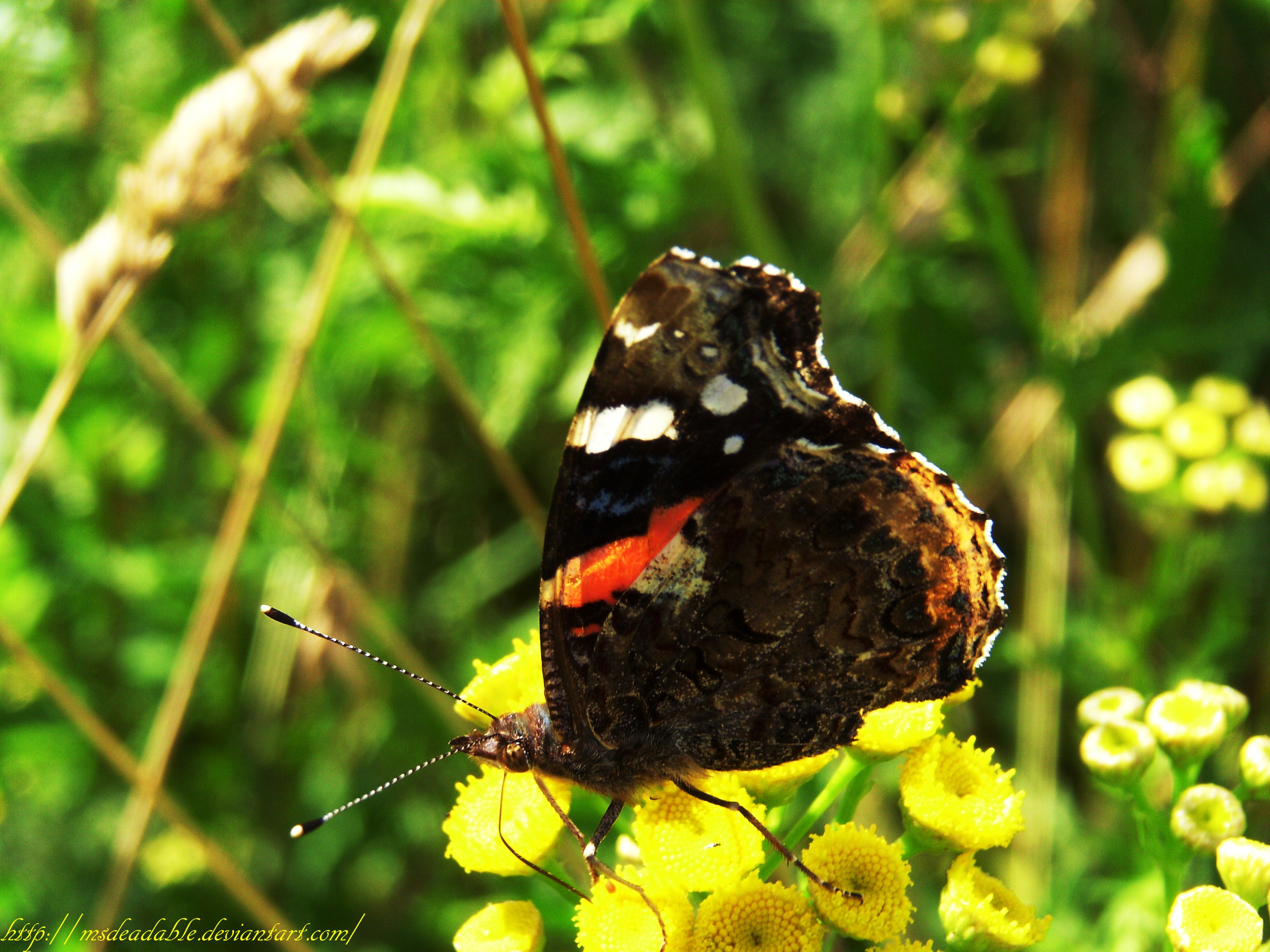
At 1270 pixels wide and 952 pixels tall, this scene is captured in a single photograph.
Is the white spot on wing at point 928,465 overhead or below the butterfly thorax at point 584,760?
overhead

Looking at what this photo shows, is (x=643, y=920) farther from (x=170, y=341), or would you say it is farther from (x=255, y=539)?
(x=170, y=341)

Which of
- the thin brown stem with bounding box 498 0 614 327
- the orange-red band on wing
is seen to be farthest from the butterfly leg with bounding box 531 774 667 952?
the thin brown stem with bounding box 498 0 614 327

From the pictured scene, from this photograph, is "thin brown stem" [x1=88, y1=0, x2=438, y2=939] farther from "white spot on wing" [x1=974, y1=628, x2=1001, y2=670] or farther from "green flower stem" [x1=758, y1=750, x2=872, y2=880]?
"white spot on wing" [x1=974, y1=628, x2=1001, y2=670]

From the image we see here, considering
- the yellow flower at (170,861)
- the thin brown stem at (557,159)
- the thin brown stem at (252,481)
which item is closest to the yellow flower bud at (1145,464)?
the thin brown stem at (557,159)

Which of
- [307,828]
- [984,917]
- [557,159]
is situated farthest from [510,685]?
[557,159]

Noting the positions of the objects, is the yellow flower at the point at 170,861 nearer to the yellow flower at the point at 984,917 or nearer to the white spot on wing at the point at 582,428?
the white spot on wing at the point at 582,428

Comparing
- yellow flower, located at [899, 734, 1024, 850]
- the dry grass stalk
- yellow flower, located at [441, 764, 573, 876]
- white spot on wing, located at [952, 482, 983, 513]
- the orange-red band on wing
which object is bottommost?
yellow flower, located at [899, 734, 1024, 850]

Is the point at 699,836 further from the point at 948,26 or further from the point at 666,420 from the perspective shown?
the point at 948,26
